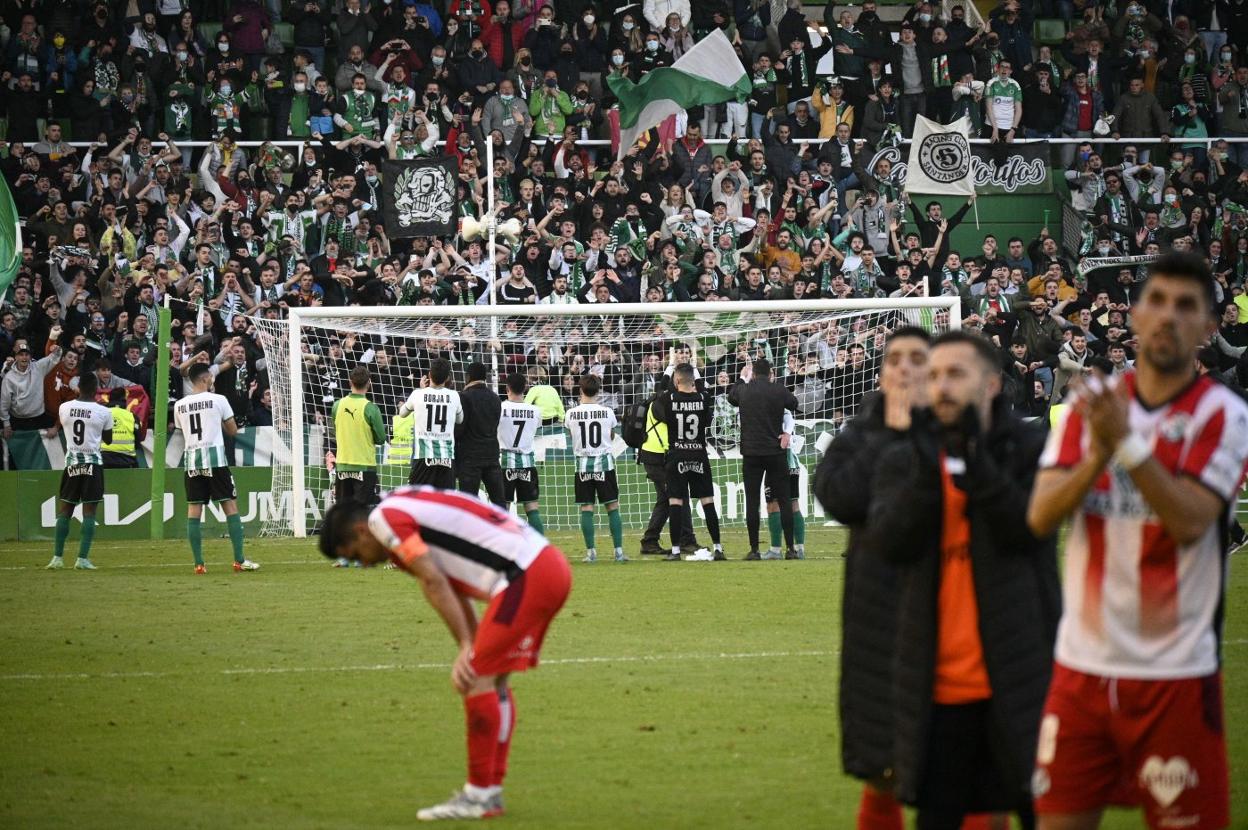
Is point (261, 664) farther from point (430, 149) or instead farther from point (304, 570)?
point (430, 149)

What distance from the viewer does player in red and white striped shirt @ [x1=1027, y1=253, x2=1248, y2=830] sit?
417 centimetres

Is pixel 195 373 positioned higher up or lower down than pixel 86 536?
higher up

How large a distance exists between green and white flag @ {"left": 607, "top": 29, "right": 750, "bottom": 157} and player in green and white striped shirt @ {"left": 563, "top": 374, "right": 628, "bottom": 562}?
358 inches

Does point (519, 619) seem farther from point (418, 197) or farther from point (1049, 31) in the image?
point (1049, 31)

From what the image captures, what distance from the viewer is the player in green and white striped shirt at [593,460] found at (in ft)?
60.6

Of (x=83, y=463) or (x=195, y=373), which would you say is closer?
(x=195, y=373)

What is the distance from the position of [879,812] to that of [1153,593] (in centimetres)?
130

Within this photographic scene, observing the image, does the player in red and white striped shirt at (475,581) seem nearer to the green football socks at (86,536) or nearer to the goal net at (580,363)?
the green football socks at (86,536)

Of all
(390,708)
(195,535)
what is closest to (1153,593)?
(390,708)

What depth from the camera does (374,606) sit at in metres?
14.5

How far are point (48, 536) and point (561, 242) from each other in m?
8.34

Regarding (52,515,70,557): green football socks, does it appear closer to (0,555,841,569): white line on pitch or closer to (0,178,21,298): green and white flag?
(0,555,841,569): white line on pitch

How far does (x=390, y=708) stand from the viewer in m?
9.54

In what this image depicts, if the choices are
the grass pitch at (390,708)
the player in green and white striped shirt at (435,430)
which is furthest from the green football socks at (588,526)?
the grass pitch at (390,708)
